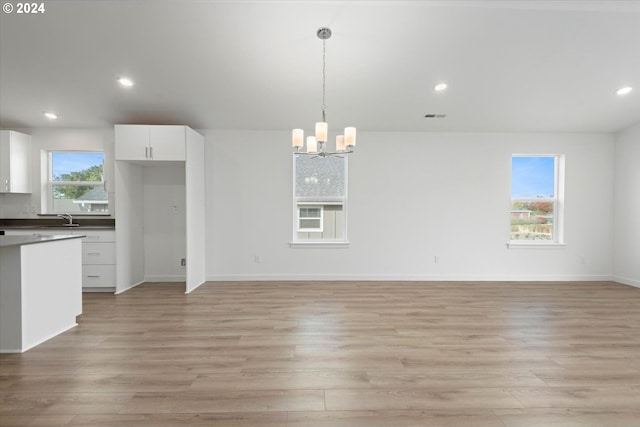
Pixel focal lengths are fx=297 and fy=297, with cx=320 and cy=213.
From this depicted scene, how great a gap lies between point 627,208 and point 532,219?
54.1 inches

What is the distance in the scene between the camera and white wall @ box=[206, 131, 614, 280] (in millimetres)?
5035

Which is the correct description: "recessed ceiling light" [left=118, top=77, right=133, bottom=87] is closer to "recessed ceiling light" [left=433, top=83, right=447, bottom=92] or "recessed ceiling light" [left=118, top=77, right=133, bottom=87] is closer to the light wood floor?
the light wood floor

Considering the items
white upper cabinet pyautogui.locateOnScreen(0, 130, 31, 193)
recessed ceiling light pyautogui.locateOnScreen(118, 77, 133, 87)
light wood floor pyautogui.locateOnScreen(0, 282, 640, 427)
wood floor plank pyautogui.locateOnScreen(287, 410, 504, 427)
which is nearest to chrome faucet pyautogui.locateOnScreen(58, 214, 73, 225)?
white upper cabinet pyautogui.locateOnScreen(0, 130, 31, 193)

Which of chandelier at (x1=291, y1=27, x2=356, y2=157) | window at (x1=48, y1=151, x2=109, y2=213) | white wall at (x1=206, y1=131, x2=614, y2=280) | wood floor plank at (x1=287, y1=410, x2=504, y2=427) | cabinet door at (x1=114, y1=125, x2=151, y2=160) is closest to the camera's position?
wood floor plank at (x1=287, y1=410, x2=504, y2=427)

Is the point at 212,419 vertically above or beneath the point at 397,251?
beneath

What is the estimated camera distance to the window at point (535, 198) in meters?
5.25

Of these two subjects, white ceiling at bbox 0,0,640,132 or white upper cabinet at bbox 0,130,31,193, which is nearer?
white ceiling at bbox 0,0,640,132

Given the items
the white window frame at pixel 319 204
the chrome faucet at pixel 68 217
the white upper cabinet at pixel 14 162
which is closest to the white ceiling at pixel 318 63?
the white upper cabinet at pixel 14 162

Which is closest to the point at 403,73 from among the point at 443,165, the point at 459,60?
the point at 459,60

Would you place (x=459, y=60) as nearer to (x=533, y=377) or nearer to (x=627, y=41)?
(x=627, y=41)

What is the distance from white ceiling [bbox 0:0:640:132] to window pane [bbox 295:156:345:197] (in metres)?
0.70

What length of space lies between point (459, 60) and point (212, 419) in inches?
161

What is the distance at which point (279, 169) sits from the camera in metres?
5.01

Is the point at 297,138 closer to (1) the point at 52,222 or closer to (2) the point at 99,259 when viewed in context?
(2) the point at 99,259
